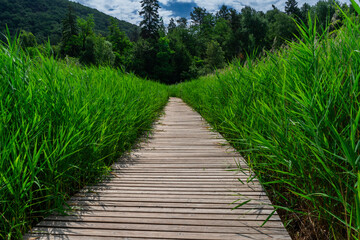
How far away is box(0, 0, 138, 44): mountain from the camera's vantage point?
65.0 m

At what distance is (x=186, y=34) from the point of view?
50.6 meters

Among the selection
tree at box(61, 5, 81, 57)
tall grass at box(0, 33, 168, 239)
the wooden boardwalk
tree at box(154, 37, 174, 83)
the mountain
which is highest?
the mountain

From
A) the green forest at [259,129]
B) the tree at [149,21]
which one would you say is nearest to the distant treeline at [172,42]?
the tree at [149,21]

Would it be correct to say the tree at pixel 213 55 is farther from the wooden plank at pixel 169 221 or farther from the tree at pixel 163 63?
the wooden plank at pixel 169 221

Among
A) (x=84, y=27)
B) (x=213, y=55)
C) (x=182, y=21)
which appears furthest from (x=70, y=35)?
(x=182, y=21)

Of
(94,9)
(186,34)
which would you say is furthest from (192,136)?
(94,9)

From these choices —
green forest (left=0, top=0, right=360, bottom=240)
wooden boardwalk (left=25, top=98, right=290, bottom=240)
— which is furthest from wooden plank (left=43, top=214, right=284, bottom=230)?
green forest (left=0, top=0, right=360, bottom=240)

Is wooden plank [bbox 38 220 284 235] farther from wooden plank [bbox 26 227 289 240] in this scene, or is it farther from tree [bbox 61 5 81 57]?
tree [bbox 61 5 81 57]

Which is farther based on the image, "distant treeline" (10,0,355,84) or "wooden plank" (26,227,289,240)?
"distant treeline" (10,0,355,84)

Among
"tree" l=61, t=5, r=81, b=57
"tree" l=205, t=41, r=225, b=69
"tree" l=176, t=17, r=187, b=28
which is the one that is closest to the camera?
"tree" l=205, t=41, r=225, b=69

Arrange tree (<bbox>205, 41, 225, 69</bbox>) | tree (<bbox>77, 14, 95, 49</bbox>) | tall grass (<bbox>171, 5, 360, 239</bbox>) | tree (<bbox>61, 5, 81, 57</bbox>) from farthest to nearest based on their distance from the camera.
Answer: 1. tree (<bbox>77, 14, 95, 49</bbox>)
2. tree (<bbox>61, 5, 81, 57</bbox>)
3. tree (<bbox>205, 41, 225, 69</bbox>)
4. tall grass (<bbox>171, 5, 360, 239</bbox>)

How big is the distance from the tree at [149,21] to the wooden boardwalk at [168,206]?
4469cm

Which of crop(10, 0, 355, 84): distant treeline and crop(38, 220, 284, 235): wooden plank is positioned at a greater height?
crop(10, 0, 355, 84): distant treeline

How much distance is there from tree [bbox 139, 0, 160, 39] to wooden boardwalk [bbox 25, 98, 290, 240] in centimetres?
4469
